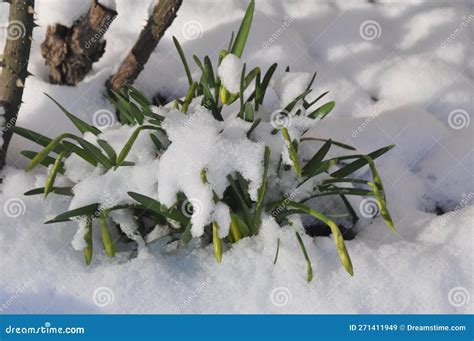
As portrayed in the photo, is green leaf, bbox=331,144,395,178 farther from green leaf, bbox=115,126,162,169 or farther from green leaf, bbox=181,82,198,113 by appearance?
green leaf, bbox=115,126,162,169

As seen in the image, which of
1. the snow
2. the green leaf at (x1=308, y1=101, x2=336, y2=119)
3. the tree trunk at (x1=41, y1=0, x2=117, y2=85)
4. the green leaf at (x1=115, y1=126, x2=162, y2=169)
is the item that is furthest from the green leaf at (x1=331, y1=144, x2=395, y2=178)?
the tree trunk at (x1=41, y1=0, x2=117, y2=85)

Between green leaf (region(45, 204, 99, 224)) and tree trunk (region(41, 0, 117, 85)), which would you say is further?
tree trunk (region(41, 0, 117, 85))

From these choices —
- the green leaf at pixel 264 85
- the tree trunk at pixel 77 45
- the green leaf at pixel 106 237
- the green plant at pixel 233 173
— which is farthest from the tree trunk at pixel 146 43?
the green leaf at pixel 106 237

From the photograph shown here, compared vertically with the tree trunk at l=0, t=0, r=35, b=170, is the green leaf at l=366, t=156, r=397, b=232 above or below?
A: above

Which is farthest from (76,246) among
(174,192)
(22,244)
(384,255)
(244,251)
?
(384,255)

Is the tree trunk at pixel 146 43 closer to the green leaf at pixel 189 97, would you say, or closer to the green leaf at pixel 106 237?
the green leaf at pixel 189 97

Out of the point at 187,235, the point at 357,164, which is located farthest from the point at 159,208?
the point at 357,164
